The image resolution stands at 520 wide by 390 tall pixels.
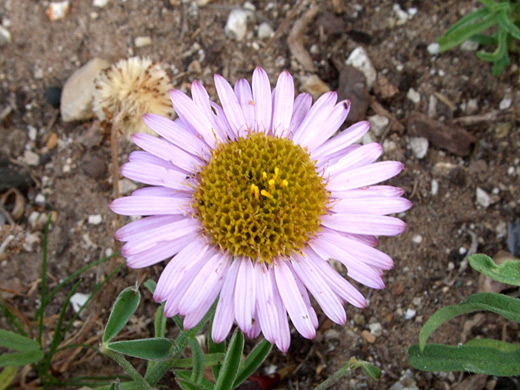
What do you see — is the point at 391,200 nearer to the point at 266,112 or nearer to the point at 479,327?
the point at 266,112

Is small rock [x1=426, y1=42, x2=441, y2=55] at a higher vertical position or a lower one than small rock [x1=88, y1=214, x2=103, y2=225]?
lower

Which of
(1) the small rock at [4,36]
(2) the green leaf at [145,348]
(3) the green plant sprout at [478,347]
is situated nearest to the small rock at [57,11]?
(1) the small rock at [4,36]

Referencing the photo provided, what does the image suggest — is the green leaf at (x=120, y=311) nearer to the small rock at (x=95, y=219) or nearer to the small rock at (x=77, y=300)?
the small rock at (x=77, y=300)

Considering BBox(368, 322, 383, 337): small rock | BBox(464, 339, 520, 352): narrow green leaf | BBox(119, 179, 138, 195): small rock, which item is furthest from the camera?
BBox(119, 179, 138, 195): small rock

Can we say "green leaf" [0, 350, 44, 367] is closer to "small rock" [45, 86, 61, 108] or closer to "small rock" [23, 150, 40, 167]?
"small rock" [23, 150, 40, 167]

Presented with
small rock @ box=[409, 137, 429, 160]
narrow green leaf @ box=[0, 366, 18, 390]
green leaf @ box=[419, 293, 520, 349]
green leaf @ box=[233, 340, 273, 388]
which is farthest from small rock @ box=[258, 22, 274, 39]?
narrow green leaf @ box=[0, 366, 18, 390]

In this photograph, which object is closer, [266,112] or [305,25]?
[266,112]

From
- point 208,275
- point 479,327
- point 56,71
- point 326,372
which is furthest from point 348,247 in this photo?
point 56,71
